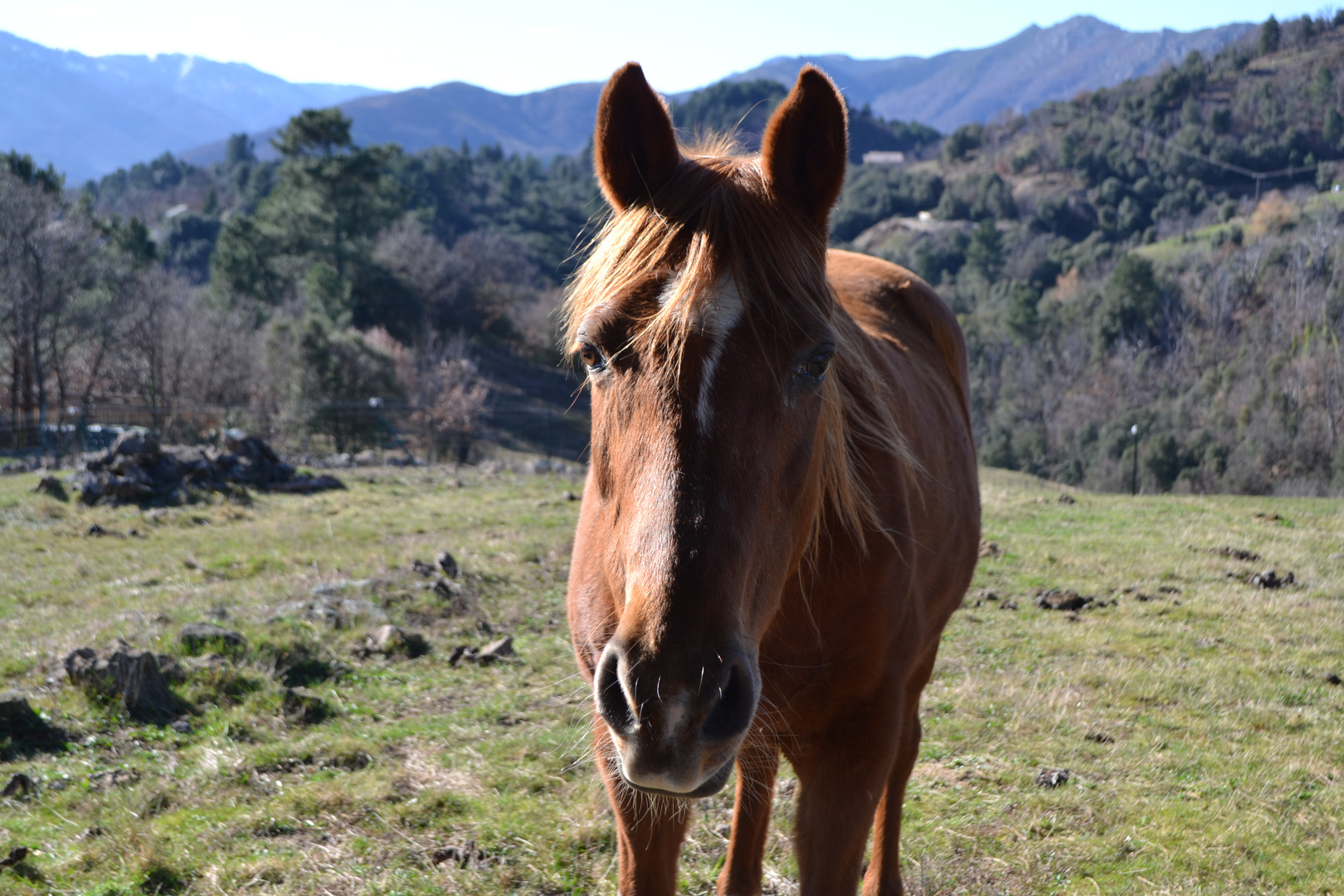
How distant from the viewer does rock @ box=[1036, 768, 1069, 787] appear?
408 cm

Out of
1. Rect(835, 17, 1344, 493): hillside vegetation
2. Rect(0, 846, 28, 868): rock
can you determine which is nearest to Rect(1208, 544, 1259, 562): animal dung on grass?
Rect(0, 846, 28, 868): rock

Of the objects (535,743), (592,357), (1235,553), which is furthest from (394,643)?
(1235,553)

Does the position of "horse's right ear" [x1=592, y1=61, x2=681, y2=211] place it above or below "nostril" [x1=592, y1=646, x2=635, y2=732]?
above

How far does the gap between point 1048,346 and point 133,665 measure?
49087 mm

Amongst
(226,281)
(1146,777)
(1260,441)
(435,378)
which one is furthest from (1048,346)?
(1146,777)

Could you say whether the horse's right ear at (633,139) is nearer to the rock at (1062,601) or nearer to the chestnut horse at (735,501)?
the chestnut horse at (735,501)

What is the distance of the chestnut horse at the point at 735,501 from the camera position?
4.44 feet

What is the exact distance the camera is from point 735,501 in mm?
1471

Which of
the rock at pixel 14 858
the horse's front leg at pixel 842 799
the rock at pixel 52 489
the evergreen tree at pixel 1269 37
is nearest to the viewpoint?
the horse's front leg at pixel 842 799

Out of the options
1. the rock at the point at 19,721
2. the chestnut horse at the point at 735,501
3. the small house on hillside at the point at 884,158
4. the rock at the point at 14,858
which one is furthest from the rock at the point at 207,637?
the small house on hillside at the point at 884,158

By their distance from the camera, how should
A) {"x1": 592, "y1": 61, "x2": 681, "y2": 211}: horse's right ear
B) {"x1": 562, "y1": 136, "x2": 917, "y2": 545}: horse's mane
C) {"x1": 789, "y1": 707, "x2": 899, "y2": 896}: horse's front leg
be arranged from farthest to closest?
{"x1": 789, "y1": 707, "x2": 899, "y2": 896}: horse's front leg
{"x1": 592, "y1": 61, "x2": 681, "y2": 211}: horse's right ear
{"x1": 562, "y1": 136, "x2": 917, "y2": 545}: horse's mane

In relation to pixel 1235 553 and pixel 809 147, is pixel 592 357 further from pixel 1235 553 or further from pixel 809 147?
pixel 1235 553

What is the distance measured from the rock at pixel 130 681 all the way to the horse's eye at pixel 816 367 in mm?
4665

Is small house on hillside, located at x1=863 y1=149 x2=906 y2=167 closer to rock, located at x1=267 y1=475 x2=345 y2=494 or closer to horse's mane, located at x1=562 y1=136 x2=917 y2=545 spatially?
rock, located at x1=267 y1=475 x2=345 y2=494
